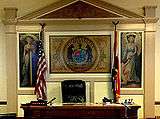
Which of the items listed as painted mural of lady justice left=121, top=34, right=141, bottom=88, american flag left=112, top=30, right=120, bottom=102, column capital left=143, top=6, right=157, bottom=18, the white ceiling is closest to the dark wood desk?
american flag left=112, top=30, right=120, bottom=102

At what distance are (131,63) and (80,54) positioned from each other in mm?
1451

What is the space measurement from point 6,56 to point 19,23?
1.00 metres

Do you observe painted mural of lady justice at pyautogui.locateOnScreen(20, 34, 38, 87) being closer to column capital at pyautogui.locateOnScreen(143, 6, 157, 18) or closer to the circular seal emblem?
the circular seal emblem

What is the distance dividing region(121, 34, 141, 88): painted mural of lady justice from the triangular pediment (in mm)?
806

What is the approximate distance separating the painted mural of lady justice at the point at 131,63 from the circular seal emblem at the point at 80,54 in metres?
0.86

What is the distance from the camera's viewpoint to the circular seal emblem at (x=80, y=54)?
33.1 ft

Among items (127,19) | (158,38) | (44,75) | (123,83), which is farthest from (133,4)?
(44,75)

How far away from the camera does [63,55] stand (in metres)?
10.1

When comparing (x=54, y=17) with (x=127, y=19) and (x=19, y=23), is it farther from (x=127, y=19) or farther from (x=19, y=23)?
(x=127, y=19)

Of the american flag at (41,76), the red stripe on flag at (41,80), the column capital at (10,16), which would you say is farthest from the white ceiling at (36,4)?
the red stripe on flag at (41,80)

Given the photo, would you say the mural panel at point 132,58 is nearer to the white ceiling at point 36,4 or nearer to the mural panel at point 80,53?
the mural panel at point 80,53

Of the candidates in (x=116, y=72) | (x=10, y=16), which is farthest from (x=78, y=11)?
(x=116, y=72)

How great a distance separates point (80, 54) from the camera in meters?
10.1

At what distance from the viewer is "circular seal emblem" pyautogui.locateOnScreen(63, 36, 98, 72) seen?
10.1 metres
